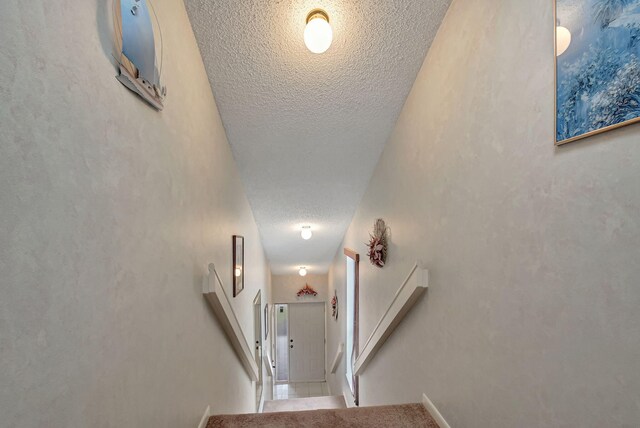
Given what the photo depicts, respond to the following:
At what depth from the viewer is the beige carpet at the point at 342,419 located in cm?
155

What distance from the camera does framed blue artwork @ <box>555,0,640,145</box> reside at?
0.59 m

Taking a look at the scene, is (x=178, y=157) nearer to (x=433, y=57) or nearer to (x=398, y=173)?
(x=433, y=57)

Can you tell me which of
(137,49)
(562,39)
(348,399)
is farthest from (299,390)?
(562,39)

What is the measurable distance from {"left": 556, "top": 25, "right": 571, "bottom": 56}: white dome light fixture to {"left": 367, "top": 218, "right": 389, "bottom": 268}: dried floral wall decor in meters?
1.80

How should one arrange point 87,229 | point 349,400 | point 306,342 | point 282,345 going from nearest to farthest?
point 87,229 → point 349,400 → point 306,342 → point 282,345

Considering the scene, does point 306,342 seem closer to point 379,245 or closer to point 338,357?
point 338,357

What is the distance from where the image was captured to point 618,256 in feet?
2.05

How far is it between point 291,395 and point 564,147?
820 centimetres

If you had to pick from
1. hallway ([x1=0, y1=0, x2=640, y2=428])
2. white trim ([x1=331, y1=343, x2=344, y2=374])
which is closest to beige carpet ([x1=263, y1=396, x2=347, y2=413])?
white trim ([x1=331, y1=343, x2=344, y2=374])

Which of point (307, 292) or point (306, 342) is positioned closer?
point (307, 292)

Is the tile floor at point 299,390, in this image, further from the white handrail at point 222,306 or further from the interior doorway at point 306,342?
the white handrail at point 222,306

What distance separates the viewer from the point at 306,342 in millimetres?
7871

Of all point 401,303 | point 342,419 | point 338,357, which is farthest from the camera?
point 338,357

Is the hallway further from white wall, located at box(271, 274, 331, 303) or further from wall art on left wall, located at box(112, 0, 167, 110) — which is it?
white wall, located at box(271, 274, 331, 303)
